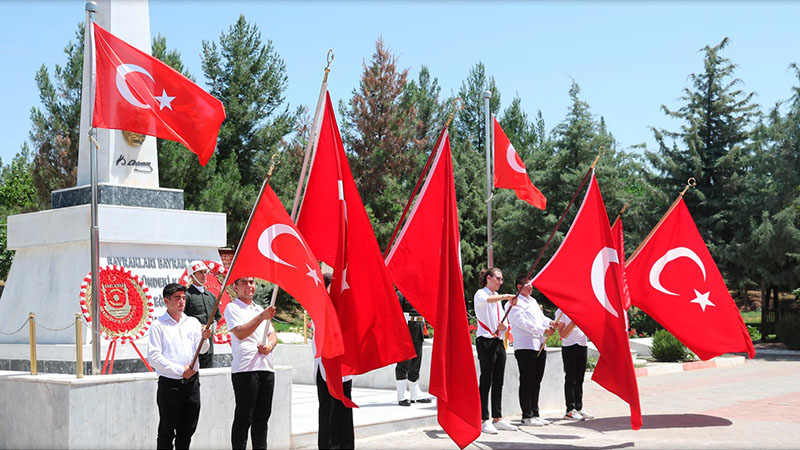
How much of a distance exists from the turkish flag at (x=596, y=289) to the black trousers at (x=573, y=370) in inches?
66.4

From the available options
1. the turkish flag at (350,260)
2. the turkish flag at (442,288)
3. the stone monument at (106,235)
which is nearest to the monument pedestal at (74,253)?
the stone monument at (106,235)

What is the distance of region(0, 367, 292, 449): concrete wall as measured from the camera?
7.00 metres

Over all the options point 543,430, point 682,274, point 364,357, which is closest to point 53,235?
point 364,357

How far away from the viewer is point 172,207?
10.8 m

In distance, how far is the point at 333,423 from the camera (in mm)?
6453

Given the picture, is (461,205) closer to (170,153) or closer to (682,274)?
(170,153)

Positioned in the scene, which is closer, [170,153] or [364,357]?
[364,357]

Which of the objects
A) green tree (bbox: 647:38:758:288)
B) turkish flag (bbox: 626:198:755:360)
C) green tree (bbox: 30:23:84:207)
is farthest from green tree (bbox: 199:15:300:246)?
turkish flag (bbox: 626:198:755:360)

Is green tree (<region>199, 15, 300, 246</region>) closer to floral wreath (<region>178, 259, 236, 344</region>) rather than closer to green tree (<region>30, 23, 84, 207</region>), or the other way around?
green tree (<region>30, 23, 84, 207</region>)

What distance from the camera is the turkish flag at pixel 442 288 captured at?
303 inches

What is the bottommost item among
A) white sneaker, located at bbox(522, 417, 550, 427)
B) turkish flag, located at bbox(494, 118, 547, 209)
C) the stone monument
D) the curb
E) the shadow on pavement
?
the curb

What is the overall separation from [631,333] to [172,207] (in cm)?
1868

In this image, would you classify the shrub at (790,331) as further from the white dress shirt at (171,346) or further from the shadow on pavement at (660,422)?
the white dress shirt at (171,346)
